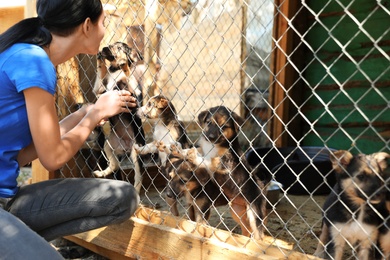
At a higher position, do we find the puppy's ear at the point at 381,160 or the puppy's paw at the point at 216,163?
the puppy's ear at the point at 381,160

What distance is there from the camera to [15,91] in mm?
2283

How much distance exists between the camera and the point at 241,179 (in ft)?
12.1

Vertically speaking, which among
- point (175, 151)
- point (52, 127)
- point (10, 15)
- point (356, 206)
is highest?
point (356, 206)

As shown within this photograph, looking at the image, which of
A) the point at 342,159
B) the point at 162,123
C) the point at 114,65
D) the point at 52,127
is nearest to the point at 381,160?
the point at 342,159

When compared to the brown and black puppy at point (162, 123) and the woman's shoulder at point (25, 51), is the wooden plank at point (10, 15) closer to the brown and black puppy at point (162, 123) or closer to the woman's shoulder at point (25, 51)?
the brown and black puppy at point (162, 123)

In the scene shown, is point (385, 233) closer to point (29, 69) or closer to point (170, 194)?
point (170, 194)

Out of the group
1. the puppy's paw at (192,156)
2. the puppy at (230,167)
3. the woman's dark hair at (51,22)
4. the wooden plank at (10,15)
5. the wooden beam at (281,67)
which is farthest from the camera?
the wooden beam at (281,67)

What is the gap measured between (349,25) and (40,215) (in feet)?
19.4

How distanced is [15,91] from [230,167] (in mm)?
1997

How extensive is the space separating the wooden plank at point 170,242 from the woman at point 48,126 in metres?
0.43

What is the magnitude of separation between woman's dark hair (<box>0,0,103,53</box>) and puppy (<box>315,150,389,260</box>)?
5.62 feet

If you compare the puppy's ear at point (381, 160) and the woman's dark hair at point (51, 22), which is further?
the puppy's ear at point (381, 160)

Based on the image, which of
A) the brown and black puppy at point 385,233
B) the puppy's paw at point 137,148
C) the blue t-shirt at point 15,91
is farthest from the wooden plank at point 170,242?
the puppy's paw at point 137,148

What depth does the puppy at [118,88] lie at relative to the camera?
4371 millimetres
